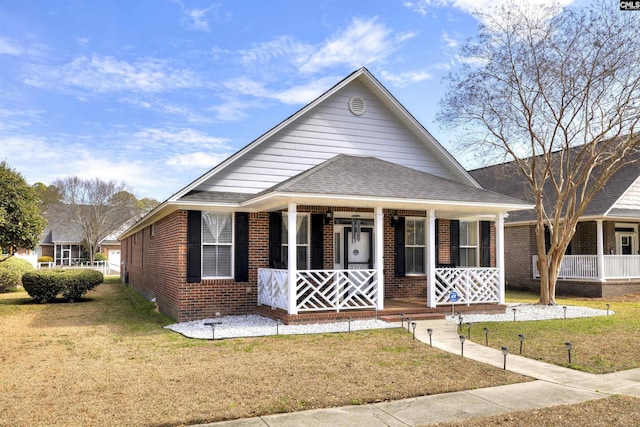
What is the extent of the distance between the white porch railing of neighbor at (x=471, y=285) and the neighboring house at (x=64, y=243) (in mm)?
41069

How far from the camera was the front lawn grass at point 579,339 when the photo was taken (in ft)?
27.7

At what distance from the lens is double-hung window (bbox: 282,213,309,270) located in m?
13.9

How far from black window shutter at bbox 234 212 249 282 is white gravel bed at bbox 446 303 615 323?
5.28 meters

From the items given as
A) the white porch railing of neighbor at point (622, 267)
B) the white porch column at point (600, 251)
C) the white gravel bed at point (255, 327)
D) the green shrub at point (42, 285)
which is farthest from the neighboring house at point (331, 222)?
the white porch railing of neighbor at point (622, 267)

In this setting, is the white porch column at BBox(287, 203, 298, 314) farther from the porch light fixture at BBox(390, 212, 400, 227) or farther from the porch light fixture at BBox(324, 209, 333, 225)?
the porch light fixture at BBox(390, 212, 400, 227)

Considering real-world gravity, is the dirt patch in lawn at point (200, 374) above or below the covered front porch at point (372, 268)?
below

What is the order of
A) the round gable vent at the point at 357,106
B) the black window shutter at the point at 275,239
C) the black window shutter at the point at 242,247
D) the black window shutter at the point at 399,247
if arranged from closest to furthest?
the black window shutter at the point at 242,247
the black window shutter at the point at 275,239
the round gable vent at the point at 357,106
the black window shutter at the point at 399,247

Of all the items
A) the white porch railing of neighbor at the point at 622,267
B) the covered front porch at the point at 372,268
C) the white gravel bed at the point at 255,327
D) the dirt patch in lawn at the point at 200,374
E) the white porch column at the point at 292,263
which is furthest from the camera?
the white porch railing of neighbor at the point at 622,267

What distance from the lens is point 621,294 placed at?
20.8 metres

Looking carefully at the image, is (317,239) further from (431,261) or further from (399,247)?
(431,261)

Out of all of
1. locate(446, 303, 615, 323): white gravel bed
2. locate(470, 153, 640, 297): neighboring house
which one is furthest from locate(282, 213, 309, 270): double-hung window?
locate(470, 153, 640, 297): neighboring house

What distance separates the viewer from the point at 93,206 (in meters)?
48.9

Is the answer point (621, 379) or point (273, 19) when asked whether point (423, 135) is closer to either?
point (273, 19)

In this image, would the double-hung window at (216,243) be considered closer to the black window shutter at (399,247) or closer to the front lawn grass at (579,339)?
the black window shutter at (399,247)
